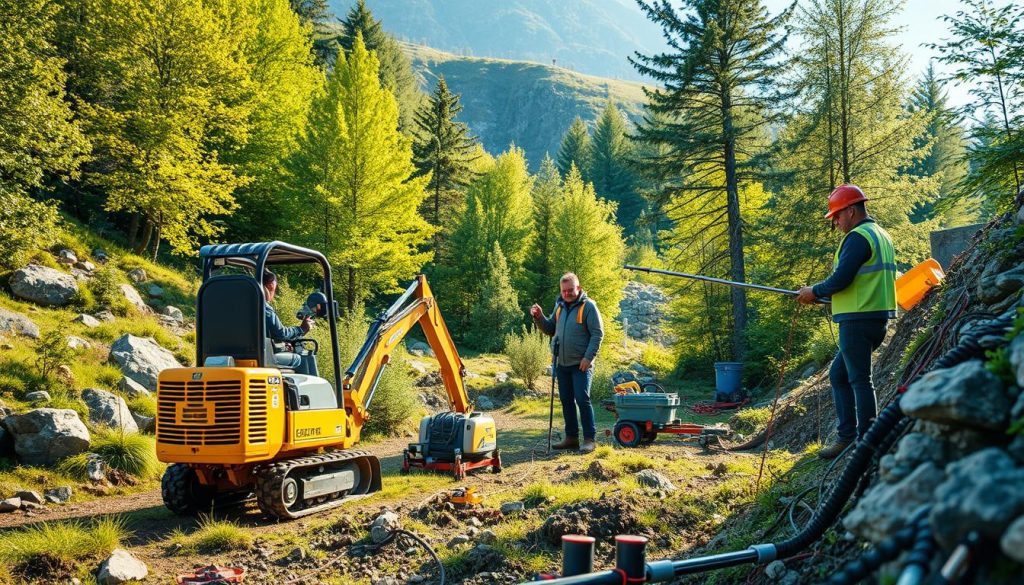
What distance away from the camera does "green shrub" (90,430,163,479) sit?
8828mm

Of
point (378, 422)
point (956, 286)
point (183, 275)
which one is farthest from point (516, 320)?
point (956, 286)

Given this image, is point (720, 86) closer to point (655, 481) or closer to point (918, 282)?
point (918, 282)

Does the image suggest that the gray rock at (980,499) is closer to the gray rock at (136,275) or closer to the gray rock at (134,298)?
the gray rock at (134,298)

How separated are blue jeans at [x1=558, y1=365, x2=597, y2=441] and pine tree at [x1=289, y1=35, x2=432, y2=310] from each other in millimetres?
12849

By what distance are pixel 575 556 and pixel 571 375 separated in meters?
7.18

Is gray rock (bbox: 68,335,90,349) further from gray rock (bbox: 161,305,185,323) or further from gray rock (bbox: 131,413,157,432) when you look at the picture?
gray rock (bbox: 161,305,185,323)

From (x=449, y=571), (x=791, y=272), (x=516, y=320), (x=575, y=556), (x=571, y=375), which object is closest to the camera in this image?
(x=575, y=556)

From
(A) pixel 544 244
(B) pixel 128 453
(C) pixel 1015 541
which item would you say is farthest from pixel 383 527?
(A) pixel 544 244

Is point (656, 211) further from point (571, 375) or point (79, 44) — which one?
point (79, 44)

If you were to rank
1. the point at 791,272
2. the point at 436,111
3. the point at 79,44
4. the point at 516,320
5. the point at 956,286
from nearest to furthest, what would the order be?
1. the point at 956,286
2. the point at 79,44
3. the point at 791,272
4. the point at 516,320
5. the point at 436,111

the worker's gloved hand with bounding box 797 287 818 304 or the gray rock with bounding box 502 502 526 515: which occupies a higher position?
the worker's gloved hand with bounding box 797 287 818 304

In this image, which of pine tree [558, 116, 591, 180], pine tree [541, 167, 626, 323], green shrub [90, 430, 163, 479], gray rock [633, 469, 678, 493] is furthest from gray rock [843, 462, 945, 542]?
pine tree [558, 116, 591, 180]

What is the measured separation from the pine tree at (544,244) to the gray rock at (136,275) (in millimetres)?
19492

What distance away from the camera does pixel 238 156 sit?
82.2 ft
